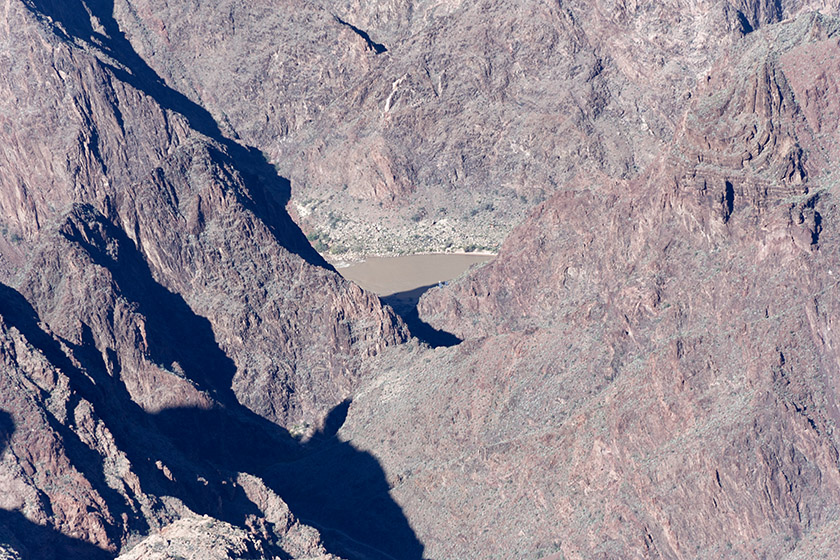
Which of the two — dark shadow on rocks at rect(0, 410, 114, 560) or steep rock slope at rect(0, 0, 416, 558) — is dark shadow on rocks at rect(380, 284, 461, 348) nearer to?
steep rock slope at rect(0, 0, 416, 558)

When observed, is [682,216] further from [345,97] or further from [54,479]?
[345,97]

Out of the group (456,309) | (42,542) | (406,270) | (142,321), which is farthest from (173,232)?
(42,542)

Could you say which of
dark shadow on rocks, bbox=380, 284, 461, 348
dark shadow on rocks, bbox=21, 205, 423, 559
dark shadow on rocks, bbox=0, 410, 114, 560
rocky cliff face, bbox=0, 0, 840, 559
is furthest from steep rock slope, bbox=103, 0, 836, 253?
dark shadow on rocks, bbox=0, 410, 114, 560

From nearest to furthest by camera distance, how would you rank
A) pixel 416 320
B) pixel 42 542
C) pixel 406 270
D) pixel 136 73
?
pixel 42 542 → pixel 416 320 → pixel 406 270 → pixel 136 73

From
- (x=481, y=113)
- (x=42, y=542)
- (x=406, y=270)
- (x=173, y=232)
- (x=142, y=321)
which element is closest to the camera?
(x=42, y=542)

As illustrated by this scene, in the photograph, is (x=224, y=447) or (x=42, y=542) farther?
(x=224, y=447)

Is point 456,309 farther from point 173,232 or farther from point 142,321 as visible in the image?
point 142,321
